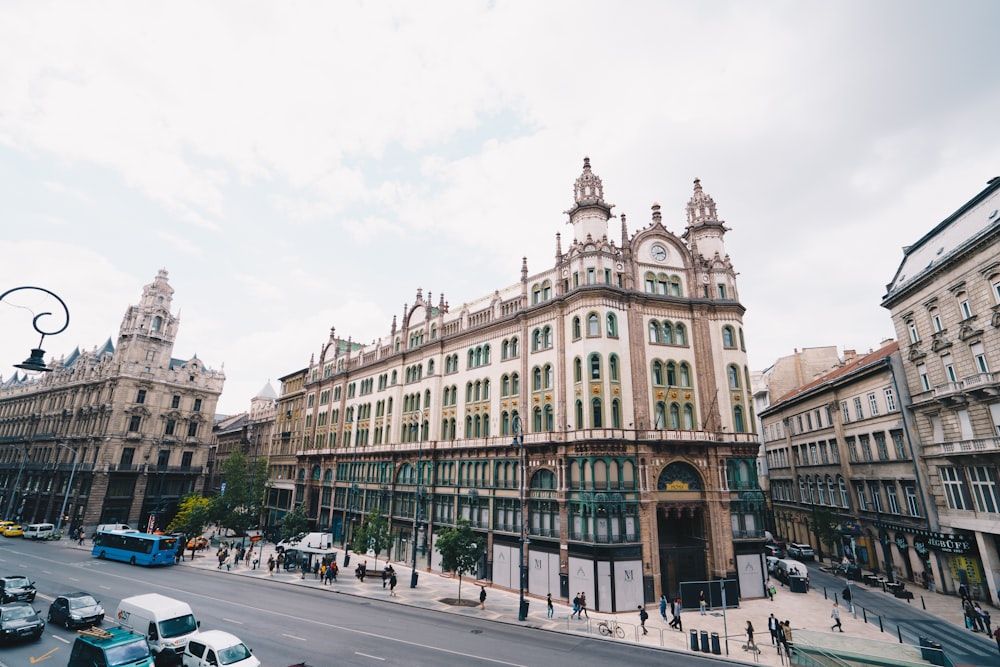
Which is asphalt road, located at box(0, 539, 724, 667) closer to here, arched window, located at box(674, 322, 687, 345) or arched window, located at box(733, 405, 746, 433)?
arched window, located at box(733, 405, 746, 433)

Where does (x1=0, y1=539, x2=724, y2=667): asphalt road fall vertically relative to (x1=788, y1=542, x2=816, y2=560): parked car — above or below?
below

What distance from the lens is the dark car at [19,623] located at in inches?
834

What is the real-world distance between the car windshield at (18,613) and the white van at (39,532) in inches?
1963

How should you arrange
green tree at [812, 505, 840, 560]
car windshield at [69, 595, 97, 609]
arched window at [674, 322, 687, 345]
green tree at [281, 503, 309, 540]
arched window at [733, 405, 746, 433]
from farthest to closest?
green tree at [281, 503, 309, 540] < green tree at [812, 505, 840, 560] < arched window at [674, 322, 687, 345] < arched window at [733, 405, 746, 433] < car windshield at [69, 595, 97, 609]

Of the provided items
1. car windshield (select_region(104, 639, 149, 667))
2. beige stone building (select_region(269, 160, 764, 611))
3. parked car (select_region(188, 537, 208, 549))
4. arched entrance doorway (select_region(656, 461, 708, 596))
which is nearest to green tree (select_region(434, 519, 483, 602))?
beige stone building (select_region(269, 160, 764, 611))

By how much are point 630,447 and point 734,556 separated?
10890 millimetres

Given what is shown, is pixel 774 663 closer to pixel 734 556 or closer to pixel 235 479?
pixel 734 556

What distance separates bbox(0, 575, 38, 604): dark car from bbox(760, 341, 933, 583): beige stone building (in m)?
58.9

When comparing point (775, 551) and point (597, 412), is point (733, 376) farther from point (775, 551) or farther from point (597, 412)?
point (775, 551)

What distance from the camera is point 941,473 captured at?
36156 mm

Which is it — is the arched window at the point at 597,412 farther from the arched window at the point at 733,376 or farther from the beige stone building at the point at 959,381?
the beige stone building at the point at 959,381

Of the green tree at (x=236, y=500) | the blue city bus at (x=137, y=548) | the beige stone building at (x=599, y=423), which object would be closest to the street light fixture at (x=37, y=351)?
the beige stone building at (x=599, y=423)

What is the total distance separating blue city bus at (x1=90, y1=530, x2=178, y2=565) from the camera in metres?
43.7

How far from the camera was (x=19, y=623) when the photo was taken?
21594 mm
